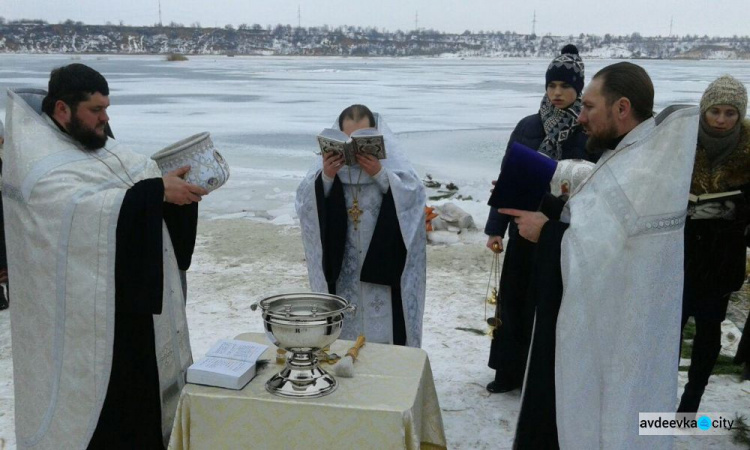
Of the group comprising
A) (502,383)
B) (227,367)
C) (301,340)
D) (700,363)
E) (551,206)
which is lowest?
(502,383)

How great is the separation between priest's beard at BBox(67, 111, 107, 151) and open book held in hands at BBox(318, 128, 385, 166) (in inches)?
40.1

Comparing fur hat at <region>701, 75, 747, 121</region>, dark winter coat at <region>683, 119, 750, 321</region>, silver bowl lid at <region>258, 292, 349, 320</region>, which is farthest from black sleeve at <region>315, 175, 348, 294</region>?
fur hat at <region>701, 75, 747, 121</region>

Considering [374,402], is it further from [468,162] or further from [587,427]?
[468,162]

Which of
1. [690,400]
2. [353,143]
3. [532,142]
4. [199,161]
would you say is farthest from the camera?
[532,142]

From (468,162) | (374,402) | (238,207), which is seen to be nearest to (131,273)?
(374,402)

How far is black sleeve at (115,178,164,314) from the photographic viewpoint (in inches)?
113

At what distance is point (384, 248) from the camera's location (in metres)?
3.75

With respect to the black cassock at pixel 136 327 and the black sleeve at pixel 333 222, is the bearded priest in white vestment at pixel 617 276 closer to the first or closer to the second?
the black sleeve at pixel 333 222

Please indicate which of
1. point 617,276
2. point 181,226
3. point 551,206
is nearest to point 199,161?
point 181,226

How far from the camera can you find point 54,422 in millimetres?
2920

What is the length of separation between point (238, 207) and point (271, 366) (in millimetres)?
6752

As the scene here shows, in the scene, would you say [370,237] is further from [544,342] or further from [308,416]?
[308,416]

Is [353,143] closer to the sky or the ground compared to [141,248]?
closer to the sky

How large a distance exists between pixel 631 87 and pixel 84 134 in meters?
2.19
